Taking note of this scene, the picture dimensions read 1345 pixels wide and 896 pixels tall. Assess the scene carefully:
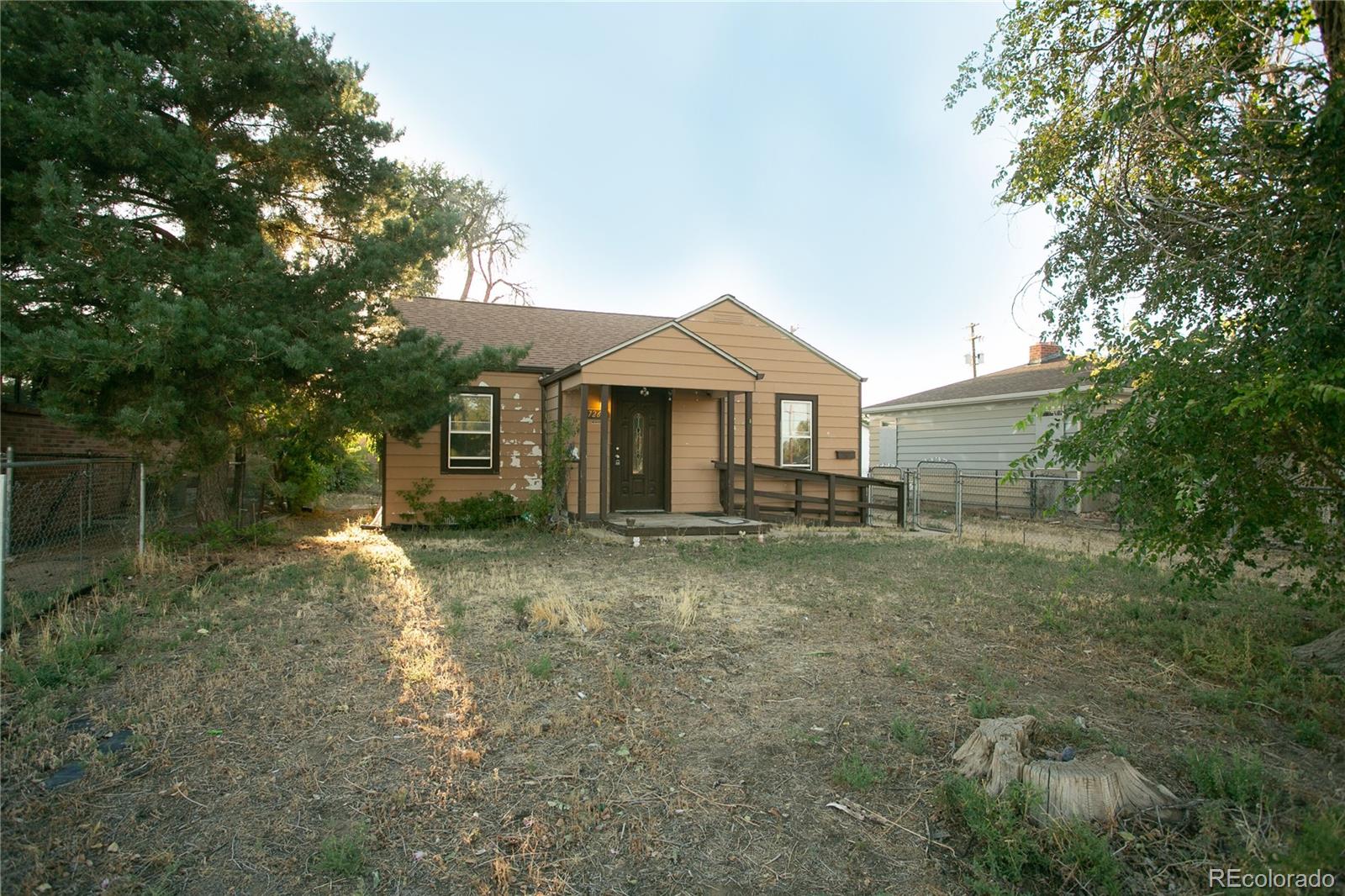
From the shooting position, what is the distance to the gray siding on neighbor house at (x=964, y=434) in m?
17.6

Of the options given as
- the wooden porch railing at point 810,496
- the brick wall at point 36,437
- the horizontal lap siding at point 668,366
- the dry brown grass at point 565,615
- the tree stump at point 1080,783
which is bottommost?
the tree stump at point 1080,783

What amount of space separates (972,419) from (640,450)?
1077 centimetres

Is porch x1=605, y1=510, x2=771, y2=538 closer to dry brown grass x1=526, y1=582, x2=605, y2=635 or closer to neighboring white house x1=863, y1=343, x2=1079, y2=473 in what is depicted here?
dry brown grass x1=526, y1=582, x2=605, y2=635

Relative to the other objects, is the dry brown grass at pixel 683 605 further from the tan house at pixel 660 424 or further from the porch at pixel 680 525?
the tan house at pixel 660 424

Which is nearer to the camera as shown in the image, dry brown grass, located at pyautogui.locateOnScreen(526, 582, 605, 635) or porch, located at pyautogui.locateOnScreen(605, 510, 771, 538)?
dry brown grass, located at pyautogui.locateOnScreen(526, 582, 605, 635)

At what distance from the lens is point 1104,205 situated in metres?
5.26

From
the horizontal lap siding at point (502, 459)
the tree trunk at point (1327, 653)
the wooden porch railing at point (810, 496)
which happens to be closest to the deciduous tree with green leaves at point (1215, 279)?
the tree trunk at point (1327, 653)

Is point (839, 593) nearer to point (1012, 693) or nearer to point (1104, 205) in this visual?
point (1012, 693)

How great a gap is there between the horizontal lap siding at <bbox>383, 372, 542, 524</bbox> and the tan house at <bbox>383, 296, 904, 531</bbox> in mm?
21

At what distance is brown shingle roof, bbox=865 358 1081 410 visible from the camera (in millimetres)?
16969

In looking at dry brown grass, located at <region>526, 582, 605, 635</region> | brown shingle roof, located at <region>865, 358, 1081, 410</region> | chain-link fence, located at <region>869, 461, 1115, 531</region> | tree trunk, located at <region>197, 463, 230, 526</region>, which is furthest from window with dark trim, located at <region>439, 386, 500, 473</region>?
brown shingle roof, located at <region>865, 358, 1081, 410</region>

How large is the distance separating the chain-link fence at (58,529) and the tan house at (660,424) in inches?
150

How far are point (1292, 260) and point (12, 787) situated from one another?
6.99 meters

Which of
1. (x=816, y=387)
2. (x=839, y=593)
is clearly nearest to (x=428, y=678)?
(x=839, y=593)
